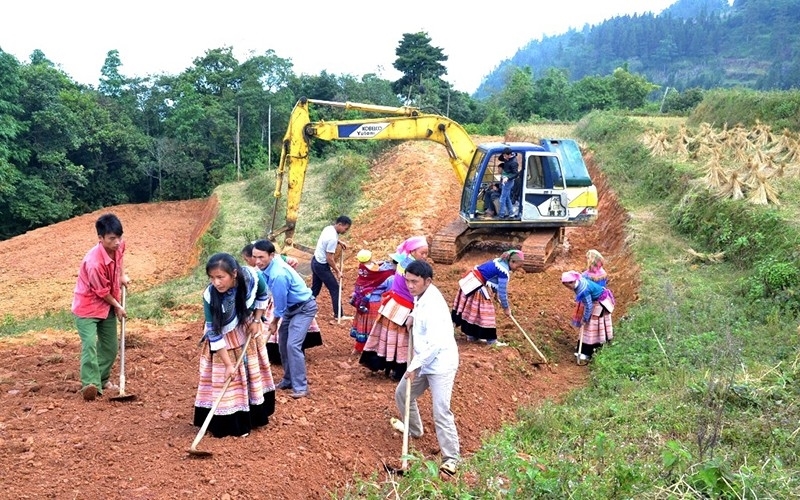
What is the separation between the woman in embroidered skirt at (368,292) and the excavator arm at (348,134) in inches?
186

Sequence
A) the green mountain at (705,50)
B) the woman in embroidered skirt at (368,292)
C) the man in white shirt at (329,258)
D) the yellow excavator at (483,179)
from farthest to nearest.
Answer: the green mountain at (705,50) < the yellow excavator at (483,179) < the man in white shirt at (329,258) < the woman in embroidered skirt at (368,292)

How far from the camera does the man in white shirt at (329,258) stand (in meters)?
8.86

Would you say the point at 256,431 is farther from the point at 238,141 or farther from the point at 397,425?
the point at 238,141

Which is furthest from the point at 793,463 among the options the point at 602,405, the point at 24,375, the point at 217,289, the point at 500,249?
the point at 500,249

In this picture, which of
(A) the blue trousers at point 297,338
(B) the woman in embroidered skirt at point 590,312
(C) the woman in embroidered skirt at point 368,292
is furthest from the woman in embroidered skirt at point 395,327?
(B) the woman in embroidered skirt at point 590,312

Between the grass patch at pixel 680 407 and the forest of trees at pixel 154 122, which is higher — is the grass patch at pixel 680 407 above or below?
below

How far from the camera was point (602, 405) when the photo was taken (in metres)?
6.95

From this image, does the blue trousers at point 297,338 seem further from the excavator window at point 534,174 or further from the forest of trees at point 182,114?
the forest of trees at point 182,114

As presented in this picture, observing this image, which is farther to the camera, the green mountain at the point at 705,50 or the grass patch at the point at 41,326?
the green mountain at the point at 705,50

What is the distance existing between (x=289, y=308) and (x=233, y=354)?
3.94 feet

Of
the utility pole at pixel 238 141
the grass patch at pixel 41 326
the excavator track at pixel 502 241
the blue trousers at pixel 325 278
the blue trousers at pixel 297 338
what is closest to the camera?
the blue trousers at pixel 297 338

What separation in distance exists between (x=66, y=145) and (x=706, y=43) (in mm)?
93306

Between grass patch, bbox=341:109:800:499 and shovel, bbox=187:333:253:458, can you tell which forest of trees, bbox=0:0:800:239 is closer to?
grass patch, bbox=341:109:800:499

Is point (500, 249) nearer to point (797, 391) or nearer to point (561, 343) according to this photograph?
point (561, 343)
